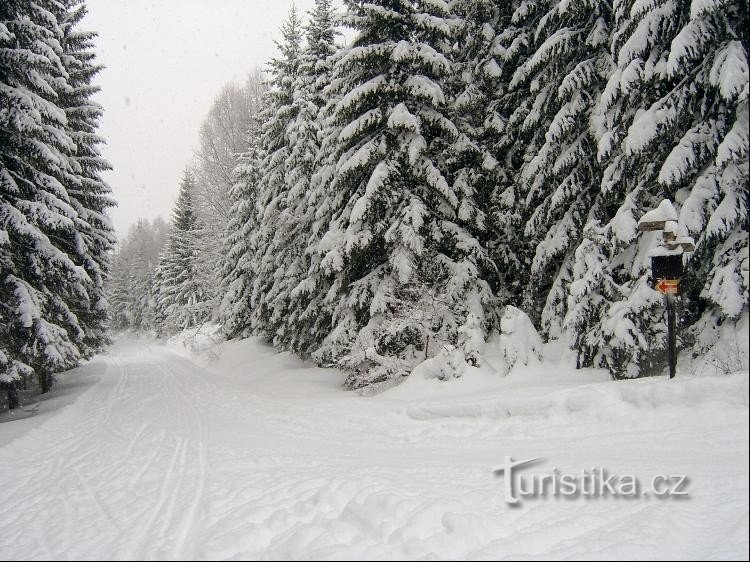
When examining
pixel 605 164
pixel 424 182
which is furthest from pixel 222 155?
pixel 605 164

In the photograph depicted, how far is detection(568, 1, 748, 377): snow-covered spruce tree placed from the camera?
21.0 feet

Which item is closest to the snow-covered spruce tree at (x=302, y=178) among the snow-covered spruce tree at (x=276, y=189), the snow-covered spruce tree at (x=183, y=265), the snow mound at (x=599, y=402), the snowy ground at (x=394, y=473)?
the snow-covered spruce tree at (x=276, y=189)

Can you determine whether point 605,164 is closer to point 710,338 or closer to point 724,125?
point 724,125

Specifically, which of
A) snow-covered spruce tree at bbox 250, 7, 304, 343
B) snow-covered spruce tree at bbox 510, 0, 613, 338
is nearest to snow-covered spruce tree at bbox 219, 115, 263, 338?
snow-covered spruce tree at bbox 250, 7, 304, 343

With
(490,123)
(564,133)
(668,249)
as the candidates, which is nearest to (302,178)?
(490,123)

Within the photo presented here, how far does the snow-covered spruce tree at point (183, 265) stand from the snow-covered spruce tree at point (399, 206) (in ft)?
103

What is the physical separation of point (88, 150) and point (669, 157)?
20.7m

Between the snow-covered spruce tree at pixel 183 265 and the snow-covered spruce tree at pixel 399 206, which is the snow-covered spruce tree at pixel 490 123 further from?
the snow-covered spruce tree at pixel 183 265

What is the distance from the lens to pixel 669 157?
7.40m

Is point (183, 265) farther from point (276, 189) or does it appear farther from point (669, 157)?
point (669, 157)

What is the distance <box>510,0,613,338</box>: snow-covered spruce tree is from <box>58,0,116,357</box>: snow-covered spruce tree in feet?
54.6

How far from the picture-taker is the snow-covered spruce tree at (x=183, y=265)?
4066 centimetres

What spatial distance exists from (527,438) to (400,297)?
19.1 ft

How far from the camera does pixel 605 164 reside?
9930 millimetres
